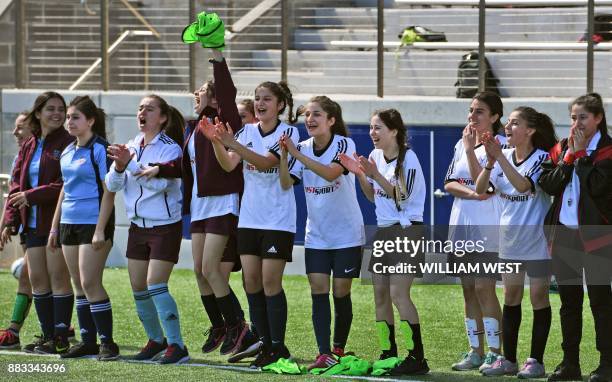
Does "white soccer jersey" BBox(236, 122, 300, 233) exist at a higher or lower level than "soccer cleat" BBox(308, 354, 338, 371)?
higher

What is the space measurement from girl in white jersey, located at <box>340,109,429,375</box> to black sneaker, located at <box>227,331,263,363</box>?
902mm

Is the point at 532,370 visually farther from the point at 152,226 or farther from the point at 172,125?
the point at 172,125

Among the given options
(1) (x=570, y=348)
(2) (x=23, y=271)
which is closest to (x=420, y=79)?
(2) (x=23, y=271)

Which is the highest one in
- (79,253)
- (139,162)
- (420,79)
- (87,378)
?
(420,79)

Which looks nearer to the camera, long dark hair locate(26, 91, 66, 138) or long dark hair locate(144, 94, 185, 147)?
long dark hair locate(144, 94, 185, 147)

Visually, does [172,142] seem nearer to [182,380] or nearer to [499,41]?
[182,380]

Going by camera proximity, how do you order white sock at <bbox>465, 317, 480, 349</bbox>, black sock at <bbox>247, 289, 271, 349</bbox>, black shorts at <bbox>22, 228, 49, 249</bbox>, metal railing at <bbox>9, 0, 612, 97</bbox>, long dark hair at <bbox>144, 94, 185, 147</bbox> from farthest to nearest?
metal railing at <bbox>9, 0, 612, 97</bbox> → black shorts at <bbox>22, 228, 49, 249</bbox> → long dark hair at <bbox>144, 94, 185, 147</bbox> → white sock at <bbox>465, 317, 480, 349</bbox> → black sock at <bbox>247, 289, 271, 349</bbox>

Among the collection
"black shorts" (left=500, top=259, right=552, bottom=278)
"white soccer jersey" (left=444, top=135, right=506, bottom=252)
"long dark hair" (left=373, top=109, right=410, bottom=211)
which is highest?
"long dark hair" (left=373, top=109, right=410, bottom=211)

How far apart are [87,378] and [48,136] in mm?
2143

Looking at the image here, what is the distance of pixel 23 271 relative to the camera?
970 centimetres

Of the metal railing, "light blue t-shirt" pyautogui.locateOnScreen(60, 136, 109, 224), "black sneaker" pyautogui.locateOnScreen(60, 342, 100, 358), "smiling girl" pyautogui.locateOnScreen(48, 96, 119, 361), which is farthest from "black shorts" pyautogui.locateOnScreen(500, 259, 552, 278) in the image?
the metal railing

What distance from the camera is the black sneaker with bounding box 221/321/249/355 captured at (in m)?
8.99

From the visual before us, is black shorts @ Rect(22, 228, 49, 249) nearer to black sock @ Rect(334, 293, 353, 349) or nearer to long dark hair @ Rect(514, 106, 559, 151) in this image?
black sock @ Rect(334, 293, 353, 349)

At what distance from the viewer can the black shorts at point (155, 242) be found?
8461mm
